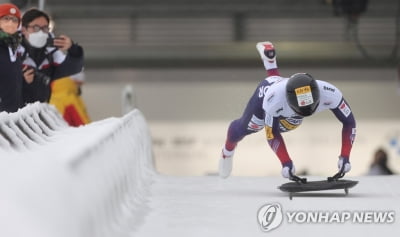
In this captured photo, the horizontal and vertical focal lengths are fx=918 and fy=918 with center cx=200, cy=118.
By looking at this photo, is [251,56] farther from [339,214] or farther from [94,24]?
[339,214]

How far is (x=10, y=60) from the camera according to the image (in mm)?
5184

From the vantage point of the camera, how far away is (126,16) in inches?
555

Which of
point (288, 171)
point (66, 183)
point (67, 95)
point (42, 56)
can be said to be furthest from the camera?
point (67, 95)

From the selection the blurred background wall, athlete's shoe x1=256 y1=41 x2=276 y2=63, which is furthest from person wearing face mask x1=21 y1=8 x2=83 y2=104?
the blurred background wall

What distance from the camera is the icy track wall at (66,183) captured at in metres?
2.14

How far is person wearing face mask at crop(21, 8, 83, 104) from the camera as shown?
5.50 metres

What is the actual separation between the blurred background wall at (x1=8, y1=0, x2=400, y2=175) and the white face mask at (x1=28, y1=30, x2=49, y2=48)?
5.48 metres

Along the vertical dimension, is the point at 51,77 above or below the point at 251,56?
above

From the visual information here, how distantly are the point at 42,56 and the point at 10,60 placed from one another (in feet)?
2.18

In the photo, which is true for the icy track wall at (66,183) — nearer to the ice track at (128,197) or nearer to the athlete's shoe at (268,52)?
the ice track at (128,197)

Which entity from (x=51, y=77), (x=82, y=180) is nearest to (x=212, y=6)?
(x=51, y=77)

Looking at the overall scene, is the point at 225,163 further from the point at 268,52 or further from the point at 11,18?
the point at 11,18

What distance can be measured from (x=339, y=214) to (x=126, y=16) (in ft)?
34.3

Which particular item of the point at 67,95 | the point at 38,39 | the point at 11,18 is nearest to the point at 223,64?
the point at 67,95
